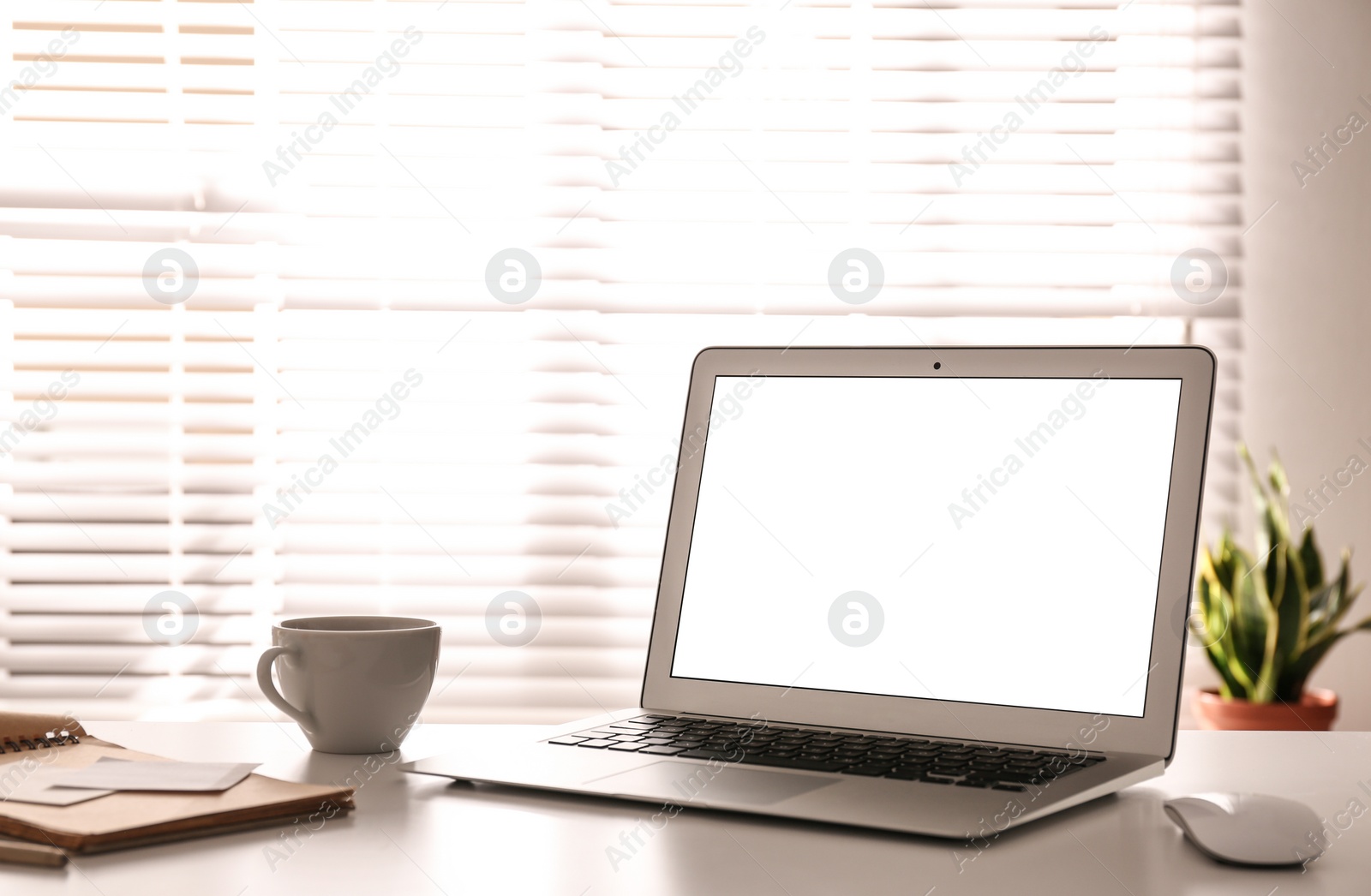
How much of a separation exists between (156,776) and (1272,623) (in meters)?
1.75

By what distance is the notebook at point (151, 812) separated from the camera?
53 cm

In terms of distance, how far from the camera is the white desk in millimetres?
498

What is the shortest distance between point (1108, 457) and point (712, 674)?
0.32 meters

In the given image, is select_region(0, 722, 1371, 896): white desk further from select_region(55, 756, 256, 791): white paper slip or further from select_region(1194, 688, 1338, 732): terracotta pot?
select_region(1194, 688, 1338, 732): terracotta pot

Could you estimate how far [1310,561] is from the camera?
74.1 inches

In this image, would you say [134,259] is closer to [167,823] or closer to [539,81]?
[539,81]

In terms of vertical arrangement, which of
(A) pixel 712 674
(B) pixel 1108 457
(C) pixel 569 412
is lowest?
(A) pixel 712 674

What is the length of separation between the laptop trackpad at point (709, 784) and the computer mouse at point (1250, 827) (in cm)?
18

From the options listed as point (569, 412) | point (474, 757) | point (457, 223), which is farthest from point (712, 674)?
point (457, 223)

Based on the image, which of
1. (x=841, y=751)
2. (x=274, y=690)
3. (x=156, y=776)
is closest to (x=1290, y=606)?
(x=841, y=751)

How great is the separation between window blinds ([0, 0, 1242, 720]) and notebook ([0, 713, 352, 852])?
1.36 m

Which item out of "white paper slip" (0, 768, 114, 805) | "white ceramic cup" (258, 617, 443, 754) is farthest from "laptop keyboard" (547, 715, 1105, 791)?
"white paper slip" (0, 768, 114, 805)

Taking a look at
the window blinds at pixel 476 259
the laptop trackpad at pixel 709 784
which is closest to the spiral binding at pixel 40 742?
the laptop trackpad at pixel 709 784

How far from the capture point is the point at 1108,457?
0.76m
